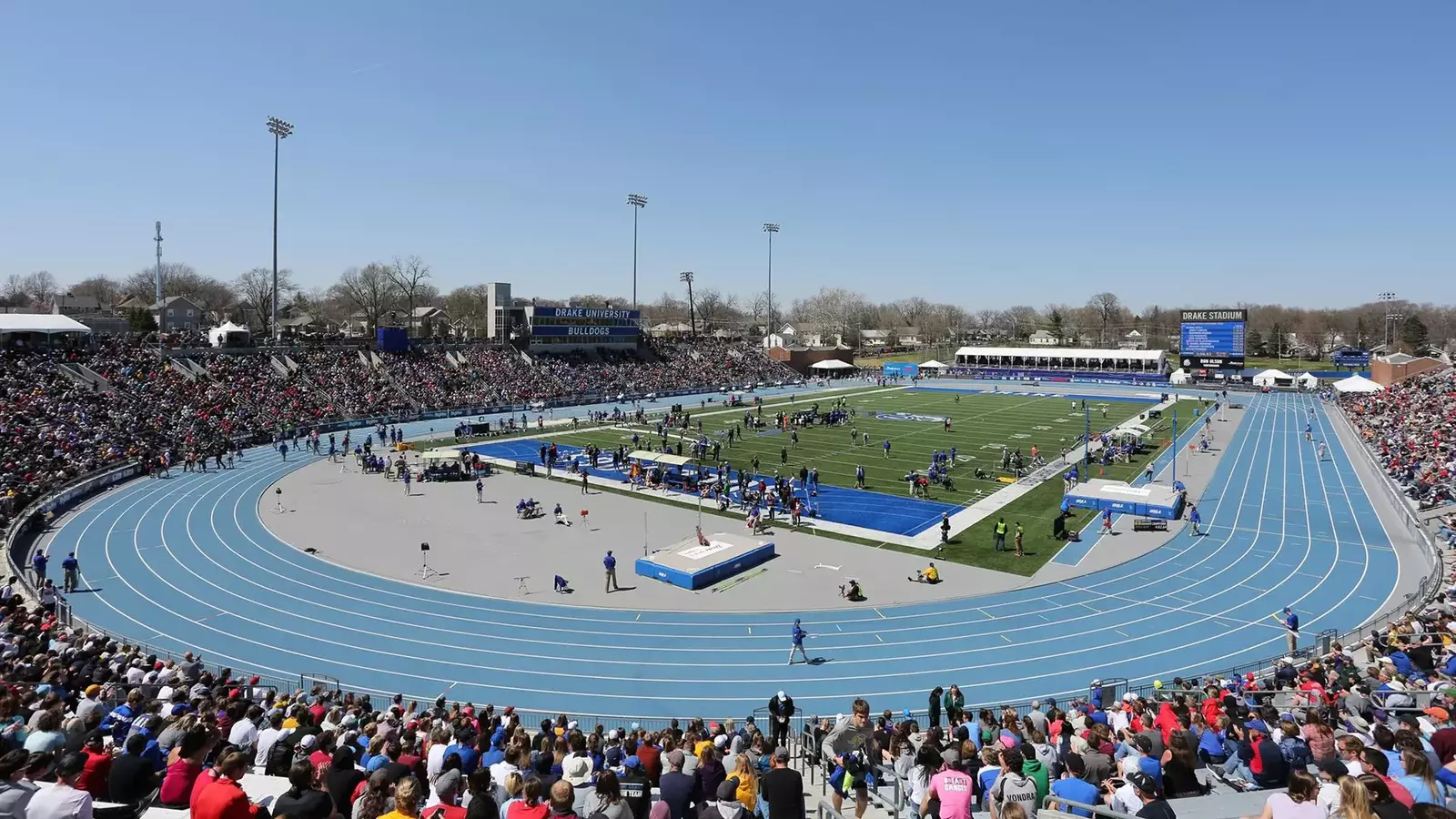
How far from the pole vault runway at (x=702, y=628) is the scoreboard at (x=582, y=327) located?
54021mm

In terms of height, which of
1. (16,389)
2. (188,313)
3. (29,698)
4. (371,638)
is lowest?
(371,638)

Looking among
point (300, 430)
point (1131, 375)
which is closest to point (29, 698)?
point (300, 430)

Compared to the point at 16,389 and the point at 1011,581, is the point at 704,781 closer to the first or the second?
the point at 1011,581

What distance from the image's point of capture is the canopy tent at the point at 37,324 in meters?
49.1

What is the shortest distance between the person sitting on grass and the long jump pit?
0.35m

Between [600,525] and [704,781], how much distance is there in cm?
2323

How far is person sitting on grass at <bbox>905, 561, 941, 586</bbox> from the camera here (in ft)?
79.4

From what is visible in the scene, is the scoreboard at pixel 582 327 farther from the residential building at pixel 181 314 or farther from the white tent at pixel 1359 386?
the white tent at pixel 1359 386

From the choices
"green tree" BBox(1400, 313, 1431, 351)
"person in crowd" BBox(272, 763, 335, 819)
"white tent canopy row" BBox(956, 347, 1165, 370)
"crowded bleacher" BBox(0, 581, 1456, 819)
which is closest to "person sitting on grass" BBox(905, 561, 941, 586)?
"crowded bleacher" BBox(0, 581, 1456, 819)

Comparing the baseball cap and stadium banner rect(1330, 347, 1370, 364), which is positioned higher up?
stadium banner rect(1330, 347, 1370, 364)

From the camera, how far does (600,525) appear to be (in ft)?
102

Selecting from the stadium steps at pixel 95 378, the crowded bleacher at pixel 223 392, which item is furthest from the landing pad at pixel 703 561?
the stadium steps at pixel 95 378

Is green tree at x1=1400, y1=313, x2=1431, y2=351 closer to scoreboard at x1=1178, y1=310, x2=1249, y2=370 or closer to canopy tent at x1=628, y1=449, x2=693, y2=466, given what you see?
scoreboard at x1=1178, y1=310, x2=1249, y2=370

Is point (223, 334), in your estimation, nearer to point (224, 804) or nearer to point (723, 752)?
point (723, 752)
